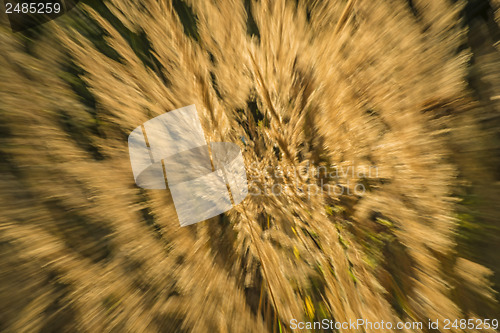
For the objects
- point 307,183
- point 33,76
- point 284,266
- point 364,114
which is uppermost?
point 33,76

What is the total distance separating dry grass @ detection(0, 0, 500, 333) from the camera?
41cm

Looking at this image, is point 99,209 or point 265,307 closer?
point 99,209

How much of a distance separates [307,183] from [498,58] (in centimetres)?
57

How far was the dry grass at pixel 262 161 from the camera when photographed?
0.41m

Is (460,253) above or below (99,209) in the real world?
below

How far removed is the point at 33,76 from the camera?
2.13 ft

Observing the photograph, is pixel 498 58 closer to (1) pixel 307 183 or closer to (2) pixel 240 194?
(1) pixel 307 183

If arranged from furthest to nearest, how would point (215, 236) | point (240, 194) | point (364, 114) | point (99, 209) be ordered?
1. point (240, 194)
2. point (215, 236)
3. point (99, 209)
4. point (364, 114)

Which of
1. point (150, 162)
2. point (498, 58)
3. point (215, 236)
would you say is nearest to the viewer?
point (498, 58)

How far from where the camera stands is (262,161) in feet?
3.75

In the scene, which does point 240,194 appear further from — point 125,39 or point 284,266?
point 125,39

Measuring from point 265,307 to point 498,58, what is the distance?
45.1 inches

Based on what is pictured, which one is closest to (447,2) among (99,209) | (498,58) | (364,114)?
(498,58)

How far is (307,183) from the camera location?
33.4 inches
